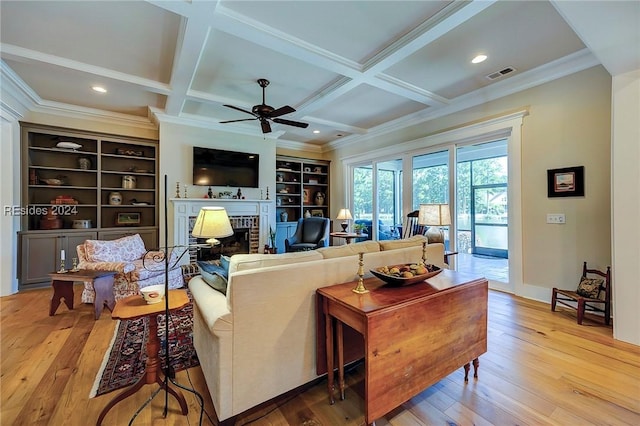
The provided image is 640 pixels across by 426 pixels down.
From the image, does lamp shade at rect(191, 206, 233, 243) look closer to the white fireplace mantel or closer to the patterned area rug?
the patterned area rug

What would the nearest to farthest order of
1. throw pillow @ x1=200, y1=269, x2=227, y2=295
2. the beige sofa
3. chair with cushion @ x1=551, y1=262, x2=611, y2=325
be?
the beige sofa
throw pillow @ x1=200, y1=269, x2=227, y2=295
chair with cushion @ x1=551, y1=262, x2=611, y2=325

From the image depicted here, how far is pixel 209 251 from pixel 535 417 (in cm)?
Answer: 510

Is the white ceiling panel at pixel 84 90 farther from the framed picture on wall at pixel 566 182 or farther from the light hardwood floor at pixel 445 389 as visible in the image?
the framed picture on wall at pixel 566 182

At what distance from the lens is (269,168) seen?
5820 millimetres

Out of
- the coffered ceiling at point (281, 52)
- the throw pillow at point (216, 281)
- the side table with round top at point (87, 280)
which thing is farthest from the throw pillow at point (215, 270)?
the coffered ceiling at point (281, 52)

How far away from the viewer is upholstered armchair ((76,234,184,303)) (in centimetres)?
325

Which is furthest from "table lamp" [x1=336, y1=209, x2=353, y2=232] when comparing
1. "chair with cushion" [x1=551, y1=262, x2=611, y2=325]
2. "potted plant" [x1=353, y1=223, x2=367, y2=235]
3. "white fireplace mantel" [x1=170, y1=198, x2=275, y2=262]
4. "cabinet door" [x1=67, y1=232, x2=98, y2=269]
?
"cabinet door" [x1=67, y1=232, x2=98, y2=269]

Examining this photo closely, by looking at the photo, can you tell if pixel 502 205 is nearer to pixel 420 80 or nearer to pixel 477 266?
pixel 477 266

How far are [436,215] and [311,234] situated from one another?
3064mm

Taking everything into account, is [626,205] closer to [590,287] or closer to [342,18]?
[590,287]

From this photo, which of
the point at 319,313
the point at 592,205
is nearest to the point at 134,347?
the point at 319,313

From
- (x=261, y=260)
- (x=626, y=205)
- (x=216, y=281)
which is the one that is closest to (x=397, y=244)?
(x=261, y=260)

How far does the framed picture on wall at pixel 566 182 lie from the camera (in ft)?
9.95

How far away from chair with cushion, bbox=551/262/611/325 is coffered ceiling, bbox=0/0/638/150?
7.50 feet
